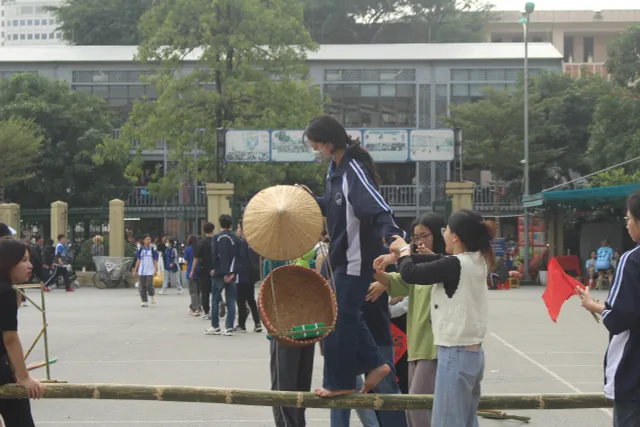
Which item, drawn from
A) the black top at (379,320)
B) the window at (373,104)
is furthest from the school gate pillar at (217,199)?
the black top at (379,320)

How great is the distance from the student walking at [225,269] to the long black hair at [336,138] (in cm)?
986

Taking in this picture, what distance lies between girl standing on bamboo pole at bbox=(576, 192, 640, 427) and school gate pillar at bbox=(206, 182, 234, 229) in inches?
984

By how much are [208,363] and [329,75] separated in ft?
113

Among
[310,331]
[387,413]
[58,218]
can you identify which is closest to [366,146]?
[58,218]

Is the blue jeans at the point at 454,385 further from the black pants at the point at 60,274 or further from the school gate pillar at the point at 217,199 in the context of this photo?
the black pants at the point at 60,274

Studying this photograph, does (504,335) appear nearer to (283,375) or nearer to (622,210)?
(283,375)

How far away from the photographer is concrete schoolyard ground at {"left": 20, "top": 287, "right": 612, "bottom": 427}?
907 cm

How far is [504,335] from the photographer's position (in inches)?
631

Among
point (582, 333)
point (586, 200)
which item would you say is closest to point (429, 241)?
point (582, 333)

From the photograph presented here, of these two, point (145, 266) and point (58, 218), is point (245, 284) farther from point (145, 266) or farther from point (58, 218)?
point (58, 218)

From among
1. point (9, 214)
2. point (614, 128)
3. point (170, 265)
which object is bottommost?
point (170, 265)

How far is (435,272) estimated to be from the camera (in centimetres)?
516

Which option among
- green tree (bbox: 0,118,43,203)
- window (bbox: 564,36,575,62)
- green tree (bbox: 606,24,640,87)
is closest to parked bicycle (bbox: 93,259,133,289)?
green tree (bbox: 0,118,43,203)

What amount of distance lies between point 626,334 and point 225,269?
11.3 metres
